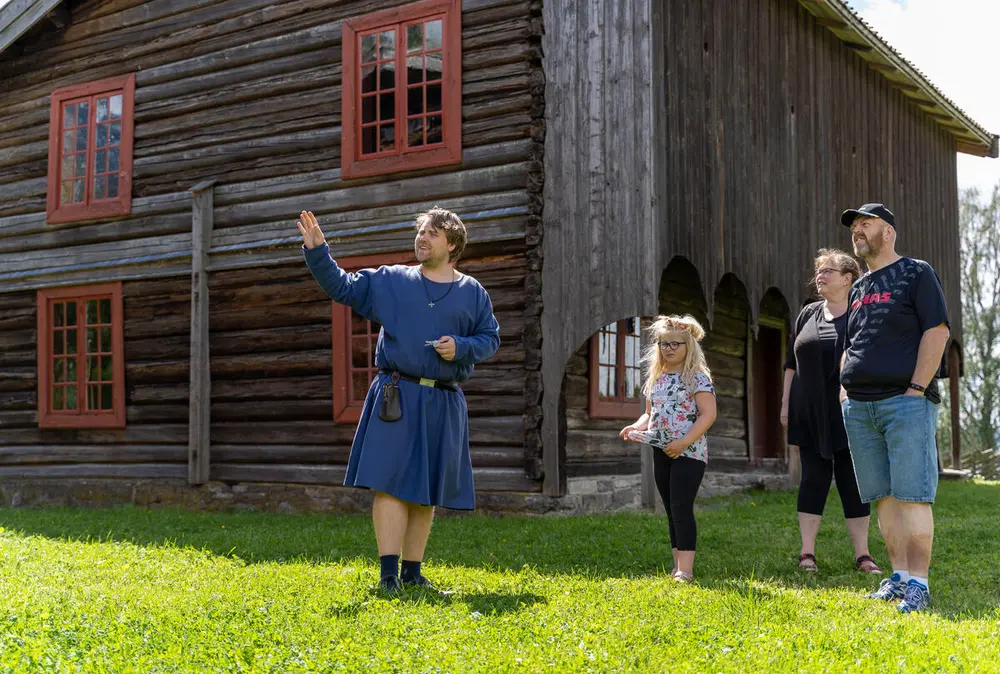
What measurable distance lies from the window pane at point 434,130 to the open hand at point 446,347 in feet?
19.2

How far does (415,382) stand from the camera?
543 cm

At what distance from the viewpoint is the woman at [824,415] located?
6.47 metres

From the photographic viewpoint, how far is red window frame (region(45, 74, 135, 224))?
13.2 meters

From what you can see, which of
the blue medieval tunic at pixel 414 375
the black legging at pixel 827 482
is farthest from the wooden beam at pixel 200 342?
the black legging at pixel 827 482

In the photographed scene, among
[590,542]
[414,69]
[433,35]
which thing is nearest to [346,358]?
[414,69]

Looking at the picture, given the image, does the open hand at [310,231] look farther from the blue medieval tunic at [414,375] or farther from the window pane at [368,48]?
the window pane at [368,48]

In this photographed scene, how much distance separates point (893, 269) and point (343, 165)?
7.17m

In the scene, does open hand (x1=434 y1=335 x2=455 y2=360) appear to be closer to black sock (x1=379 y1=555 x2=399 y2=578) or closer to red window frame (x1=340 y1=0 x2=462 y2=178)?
black sock (x1=379 y1=555 x2=399 y2=578)

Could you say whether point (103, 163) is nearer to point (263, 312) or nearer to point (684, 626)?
point (263, 312)

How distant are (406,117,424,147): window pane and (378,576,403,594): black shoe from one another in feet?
21.5

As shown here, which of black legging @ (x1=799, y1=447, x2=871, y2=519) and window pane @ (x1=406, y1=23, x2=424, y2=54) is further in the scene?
window pane @ (x1=406, y1=23, x2=424, y2=54)

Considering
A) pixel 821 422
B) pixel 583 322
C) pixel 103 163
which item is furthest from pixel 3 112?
pixel 821 422

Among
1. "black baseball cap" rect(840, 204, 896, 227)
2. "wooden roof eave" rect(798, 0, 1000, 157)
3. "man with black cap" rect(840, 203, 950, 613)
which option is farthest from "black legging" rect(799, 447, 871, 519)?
"wooden roof eave" rect(798, 0, 1000, 157)

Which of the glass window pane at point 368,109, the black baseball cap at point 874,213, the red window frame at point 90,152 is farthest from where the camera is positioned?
the red window frame at point 90,152
